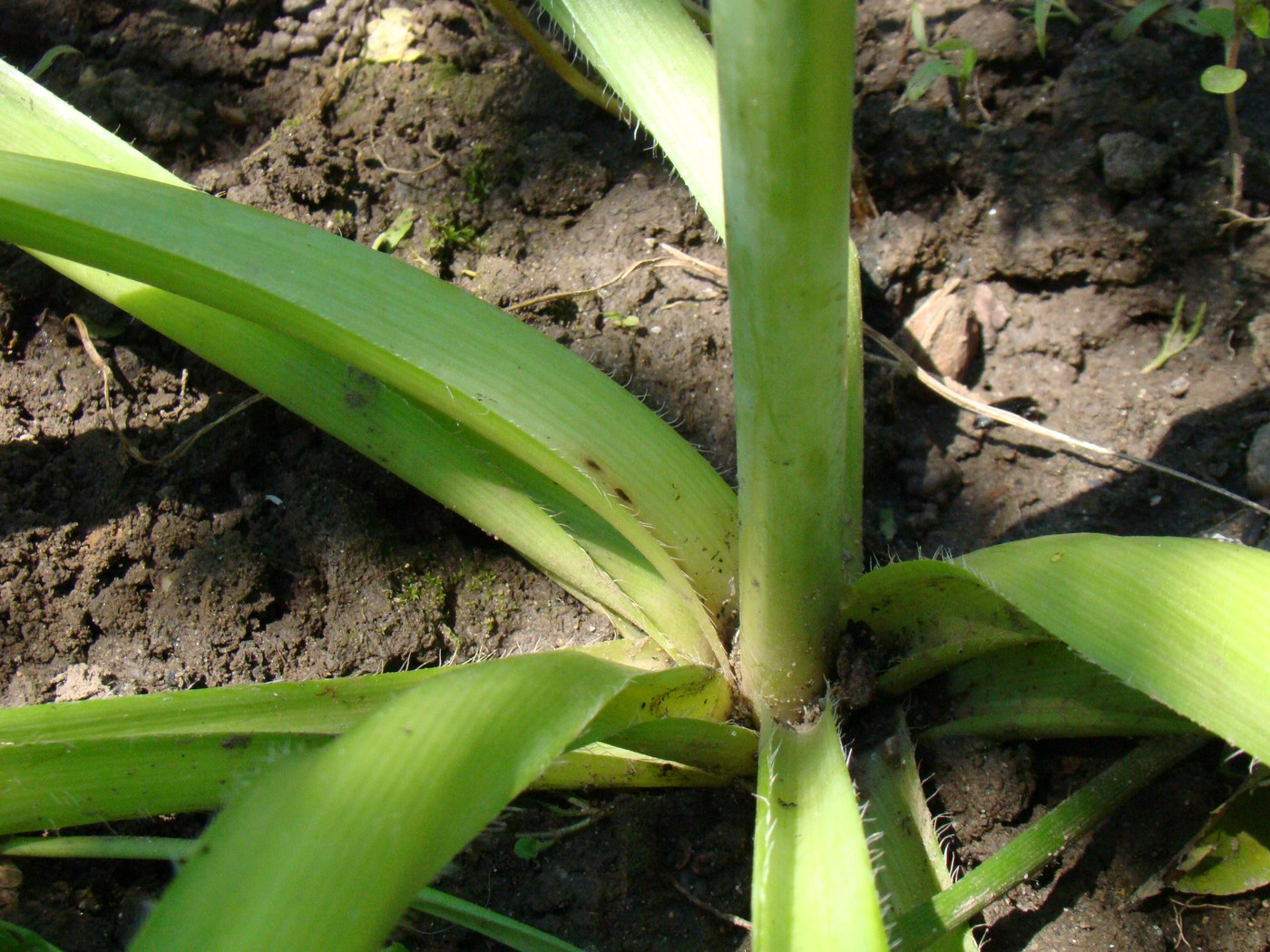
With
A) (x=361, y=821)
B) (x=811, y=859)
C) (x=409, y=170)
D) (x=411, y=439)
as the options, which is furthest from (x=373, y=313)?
(x=409, y=170)

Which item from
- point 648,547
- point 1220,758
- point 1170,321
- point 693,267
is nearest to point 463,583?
point 648,547

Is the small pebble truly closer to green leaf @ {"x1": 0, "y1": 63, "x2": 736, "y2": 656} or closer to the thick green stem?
the thick green stem

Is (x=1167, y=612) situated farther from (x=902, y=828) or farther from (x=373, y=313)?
(x=373, y=313)

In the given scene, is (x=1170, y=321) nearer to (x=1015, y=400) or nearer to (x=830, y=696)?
(x=1015, y=400)

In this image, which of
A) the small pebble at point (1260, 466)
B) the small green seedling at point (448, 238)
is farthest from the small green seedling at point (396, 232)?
the small pebble at point (1260, 466)

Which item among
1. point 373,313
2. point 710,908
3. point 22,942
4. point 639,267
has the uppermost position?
point 639,267

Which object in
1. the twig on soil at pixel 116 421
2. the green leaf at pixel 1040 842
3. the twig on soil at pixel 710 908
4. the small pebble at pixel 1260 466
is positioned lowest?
the twig on soil at pixel 710 908

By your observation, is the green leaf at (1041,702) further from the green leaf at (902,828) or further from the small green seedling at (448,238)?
the small green seedling at (448,238)
